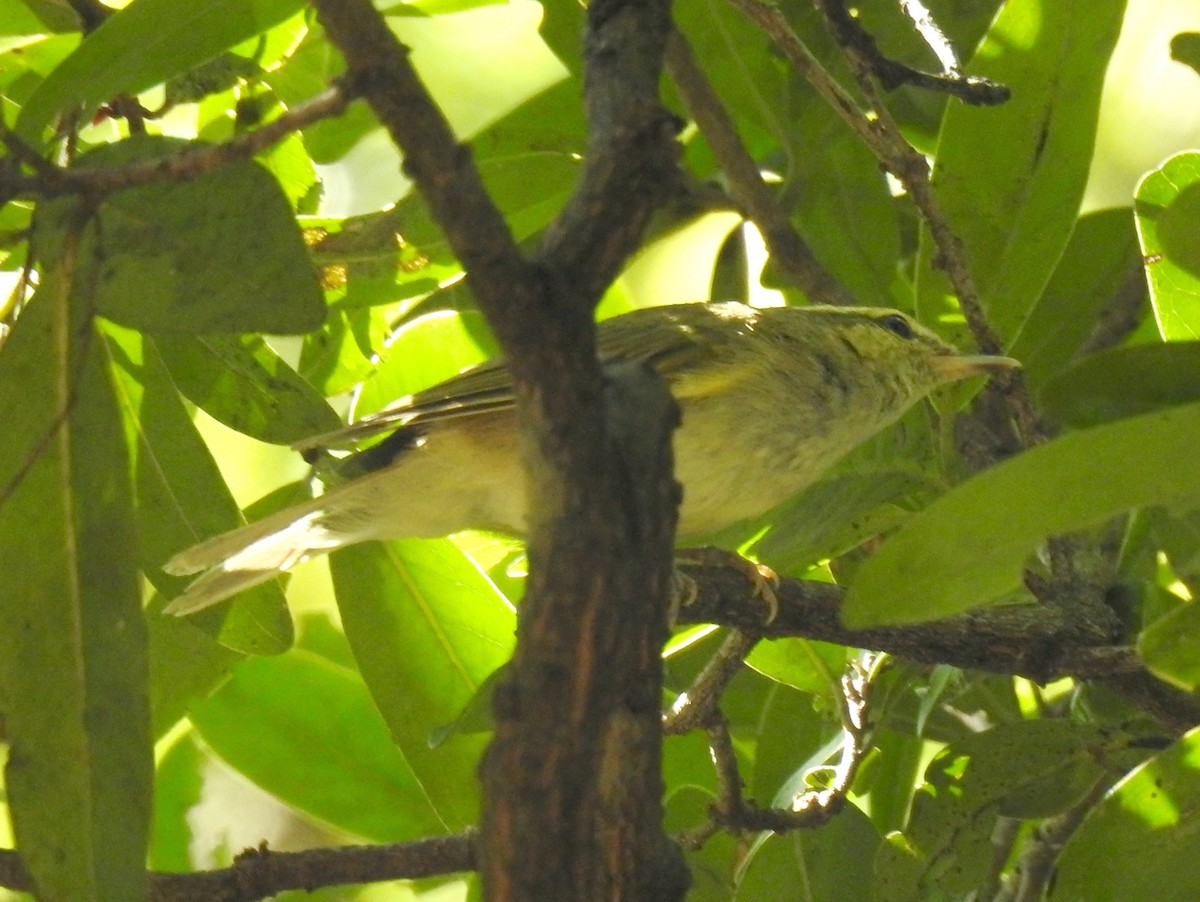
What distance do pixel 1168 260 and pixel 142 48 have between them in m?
1.40

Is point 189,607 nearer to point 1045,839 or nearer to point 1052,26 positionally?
point 1045,839

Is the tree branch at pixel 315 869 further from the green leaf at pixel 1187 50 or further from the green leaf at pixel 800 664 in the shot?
the green leaf at pixel 1187 50

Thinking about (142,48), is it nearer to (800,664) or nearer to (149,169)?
(149,169)

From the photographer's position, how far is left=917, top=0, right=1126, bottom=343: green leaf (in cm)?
245

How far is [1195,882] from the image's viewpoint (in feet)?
6.08

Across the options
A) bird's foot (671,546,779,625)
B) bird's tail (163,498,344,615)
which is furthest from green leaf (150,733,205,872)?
A: bird's foot (671,546,779,625)

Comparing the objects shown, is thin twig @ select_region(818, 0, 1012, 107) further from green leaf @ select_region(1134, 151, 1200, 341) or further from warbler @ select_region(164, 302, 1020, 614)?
warbler @ select_region(164, 302, 1020, 614)

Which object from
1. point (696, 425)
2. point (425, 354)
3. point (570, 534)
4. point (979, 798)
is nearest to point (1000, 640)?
point (979, 798)

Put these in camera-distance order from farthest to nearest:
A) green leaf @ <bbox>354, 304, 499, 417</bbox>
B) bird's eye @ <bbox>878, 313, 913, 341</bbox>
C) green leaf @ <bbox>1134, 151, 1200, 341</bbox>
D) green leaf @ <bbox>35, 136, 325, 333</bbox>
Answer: bird's eye @ <bbox>878, 313, 913, 341</bbox>
green leaf @ <bbox>354, 304, 499, 417</bbox>
green leaf @ <bbox>1134, 151, 1200, 341</bbox>
green leaf @ <bbox>35, 136, 325, 333</bbox>

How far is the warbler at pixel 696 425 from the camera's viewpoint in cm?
263

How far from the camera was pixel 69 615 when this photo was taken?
162 centimetres

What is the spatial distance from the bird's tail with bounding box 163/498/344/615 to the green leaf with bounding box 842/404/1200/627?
1129mm

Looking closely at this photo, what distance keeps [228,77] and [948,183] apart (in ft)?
4.29

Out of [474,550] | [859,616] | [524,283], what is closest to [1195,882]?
[859,616]
